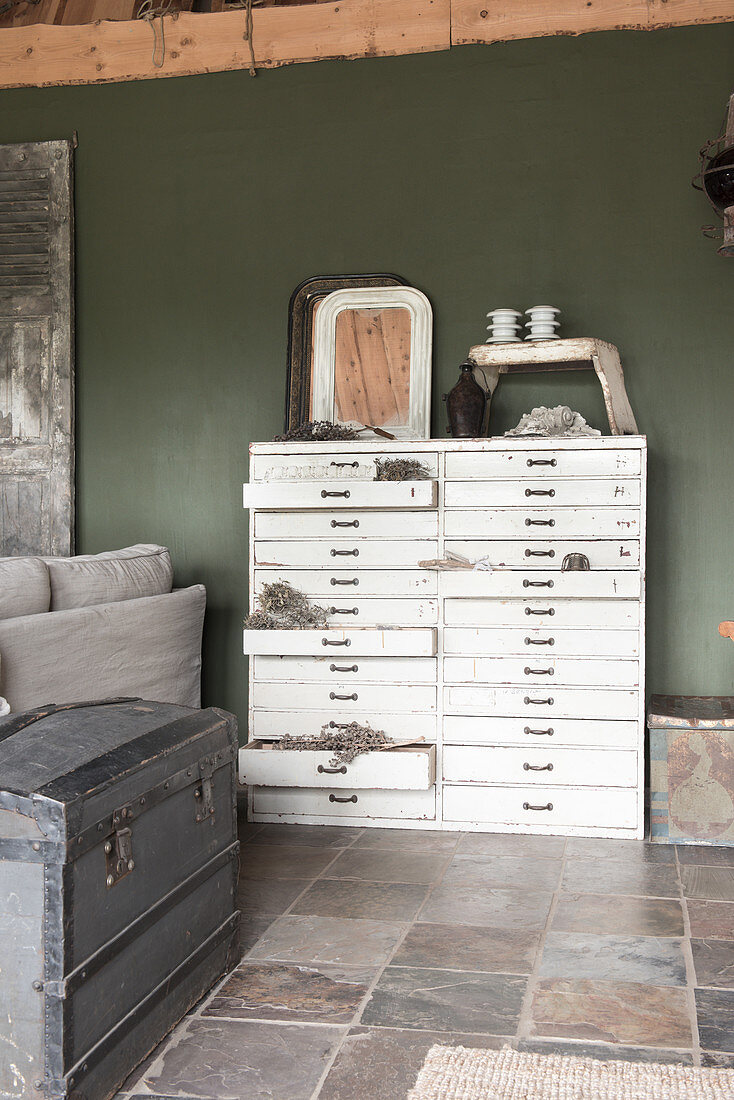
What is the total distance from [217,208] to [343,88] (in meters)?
0.77

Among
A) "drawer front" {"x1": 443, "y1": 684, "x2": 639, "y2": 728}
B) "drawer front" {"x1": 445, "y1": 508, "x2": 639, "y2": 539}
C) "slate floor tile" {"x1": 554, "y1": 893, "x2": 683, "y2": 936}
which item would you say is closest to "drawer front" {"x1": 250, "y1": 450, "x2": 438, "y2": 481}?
"drawer front" {"x1": 445, "y1": 508, "x2": 639, "y2": 539}

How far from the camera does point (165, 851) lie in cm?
221

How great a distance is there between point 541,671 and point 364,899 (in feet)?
3.67

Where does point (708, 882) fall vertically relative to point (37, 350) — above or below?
below

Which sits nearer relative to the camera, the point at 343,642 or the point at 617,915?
the point at 617,915

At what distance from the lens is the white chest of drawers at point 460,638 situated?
3775mm

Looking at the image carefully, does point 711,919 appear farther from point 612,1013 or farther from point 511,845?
point 511,845

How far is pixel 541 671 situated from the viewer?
3824 millimetres

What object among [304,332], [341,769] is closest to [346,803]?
[341,769]

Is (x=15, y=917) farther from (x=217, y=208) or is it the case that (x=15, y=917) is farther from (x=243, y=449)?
(x=217, y=208)

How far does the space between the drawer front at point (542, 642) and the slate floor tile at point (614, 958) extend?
1164 mm

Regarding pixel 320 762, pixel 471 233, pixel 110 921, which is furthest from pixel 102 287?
pixel 110 921

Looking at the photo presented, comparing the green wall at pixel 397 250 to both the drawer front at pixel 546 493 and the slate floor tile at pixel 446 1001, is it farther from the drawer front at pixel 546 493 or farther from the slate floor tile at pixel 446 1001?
the slate floor tile at pixel 446 1001

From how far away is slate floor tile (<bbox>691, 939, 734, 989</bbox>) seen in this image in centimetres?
255
